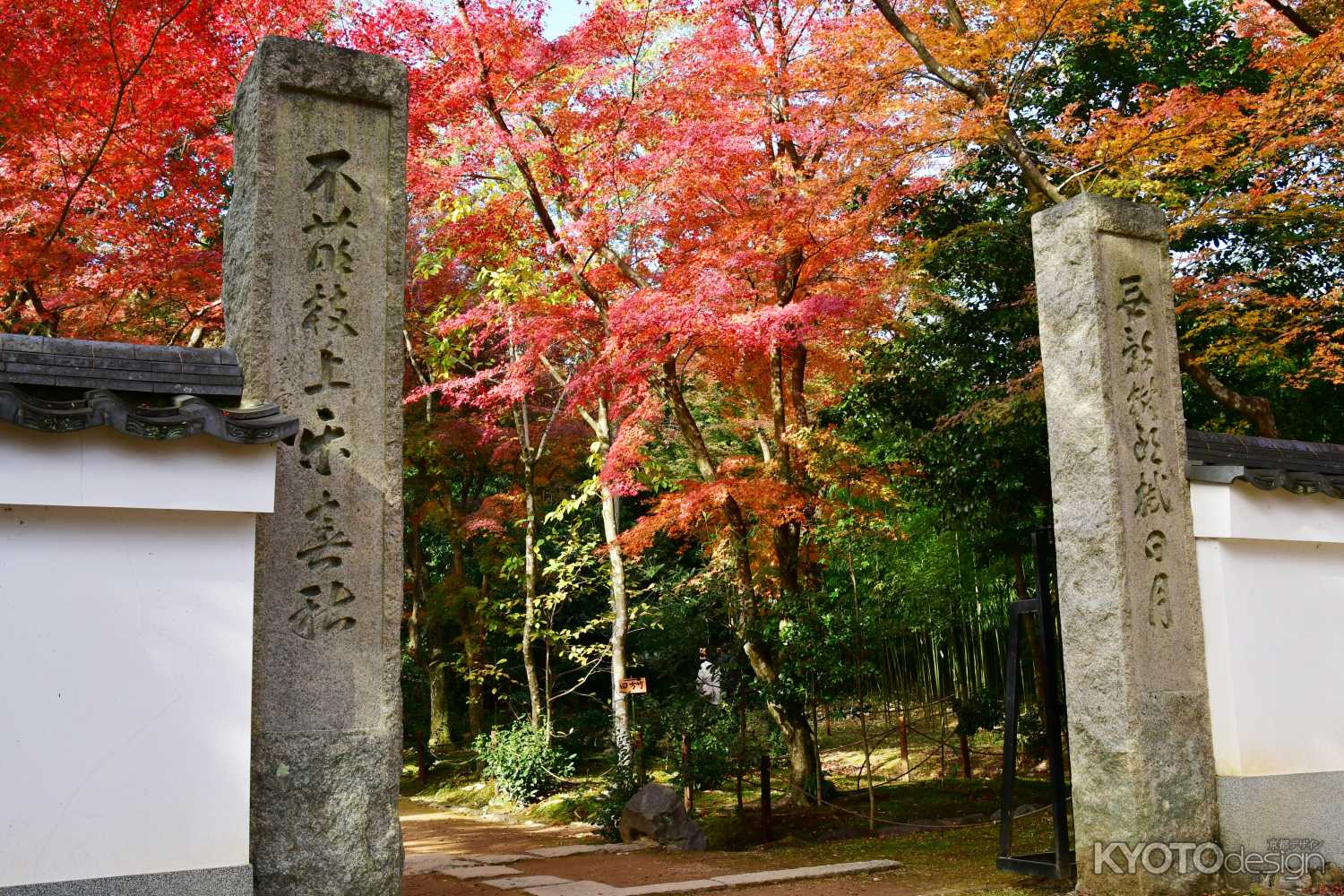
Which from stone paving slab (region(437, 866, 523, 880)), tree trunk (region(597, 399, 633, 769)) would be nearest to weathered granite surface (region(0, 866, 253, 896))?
stone paving slab (region(437, 866, 523, 880))

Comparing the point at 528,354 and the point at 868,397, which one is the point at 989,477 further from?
the point at 528,354

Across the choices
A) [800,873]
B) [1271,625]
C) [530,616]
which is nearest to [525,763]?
[530,616]

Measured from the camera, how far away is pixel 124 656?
3875mm

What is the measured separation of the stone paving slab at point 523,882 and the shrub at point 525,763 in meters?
5.40

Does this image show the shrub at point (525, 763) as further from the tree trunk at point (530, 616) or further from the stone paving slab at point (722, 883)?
the stone paving slab at point (722, 883)

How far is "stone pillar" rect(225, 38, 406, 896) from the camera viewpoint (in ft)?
14.5

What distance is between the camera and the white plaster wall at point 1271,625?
5.95 meters

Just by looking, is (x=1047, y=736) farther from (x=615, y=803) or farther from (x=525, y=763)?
(x=525, y=763)

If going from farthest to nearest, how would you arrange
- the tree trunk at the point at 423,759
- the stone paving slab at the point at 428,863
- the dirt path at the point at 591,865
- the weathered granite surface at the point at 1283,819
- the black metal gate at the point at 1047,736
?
the tree trunk at the point at 423,759, the stone paving slab at the point at 428,863, the dirt path at the point at 591,865, the black metal gate at the point at 1047,736, the weathered granite surface at the point at 1283,819

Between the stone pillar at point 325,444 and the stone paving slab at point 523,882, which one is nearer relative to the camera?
the stone pillar at point 325,444

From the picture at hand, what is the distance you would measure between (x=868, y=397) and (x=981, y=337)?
1339 mm

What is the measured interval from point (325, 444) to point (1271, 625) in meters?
5.25

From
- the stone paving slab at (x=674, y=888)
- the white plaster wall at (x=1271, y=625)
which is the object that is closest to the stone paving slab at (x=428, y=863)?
the stone paving slab at (x=674, y=888)

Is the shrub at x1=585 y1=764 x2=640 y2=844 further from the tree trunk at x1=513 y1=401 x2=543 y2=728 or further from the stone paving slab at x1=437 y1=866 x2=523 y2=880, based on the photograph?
the tree trunk at x1=513 y1=401 x2=543 y2=728
